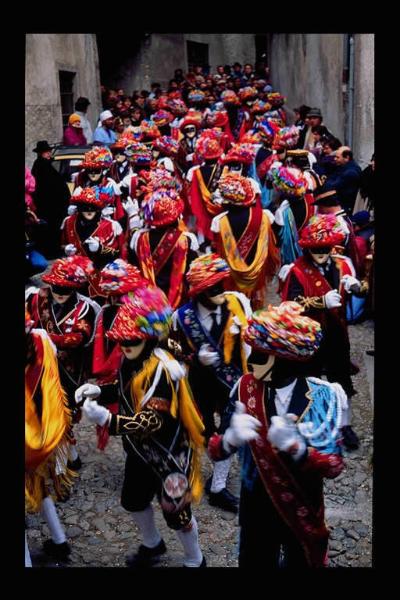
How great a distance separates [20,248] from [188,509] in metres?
1.97

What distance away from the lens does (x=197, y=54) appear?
35.8m

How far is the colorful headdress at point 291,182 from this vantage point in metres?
7.61

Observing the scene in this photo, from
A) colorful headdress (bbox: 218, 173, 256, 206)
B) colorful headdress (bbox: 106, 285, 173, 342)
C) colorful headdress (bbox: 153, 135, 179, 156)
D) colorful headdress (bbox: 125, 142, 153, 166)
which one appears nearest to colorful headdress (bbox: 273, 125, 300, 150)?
colorful headdress (bbox: 153, 135, 179, 156)

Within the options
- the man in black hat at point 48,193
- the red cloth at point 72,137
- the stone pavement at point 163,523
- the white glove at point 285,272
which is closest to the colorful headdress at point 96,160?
the man in black hat at point 48,193

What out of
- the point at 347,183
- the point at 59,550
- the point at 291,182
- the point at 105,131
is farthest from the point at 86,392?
the point at 105,131

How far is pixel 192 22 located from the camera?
9.46ft

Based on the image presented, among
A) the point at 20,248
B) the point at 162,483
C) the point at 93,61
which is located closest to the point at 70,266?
the point at 162,483

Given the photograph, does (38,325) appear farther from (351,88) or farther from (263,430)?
(351,88)

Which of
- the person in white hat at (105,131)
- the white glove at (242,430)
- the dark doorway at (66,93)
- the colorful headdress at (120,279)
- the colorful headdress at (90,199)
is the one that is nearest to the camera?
the white glove at (242,430)

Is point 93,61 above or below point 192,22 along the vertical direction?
above

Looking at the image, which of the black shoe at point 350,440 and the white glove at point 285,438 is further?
the black shoe at point 350,440

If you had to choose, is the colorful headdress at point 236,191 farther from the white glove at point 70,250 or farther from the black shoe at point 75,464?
the black shoe at point 75,464

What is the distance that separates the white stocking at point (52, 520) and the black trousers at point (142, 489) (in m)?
0.53

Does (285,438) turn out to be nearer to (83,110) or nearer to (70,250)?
(70,250)
